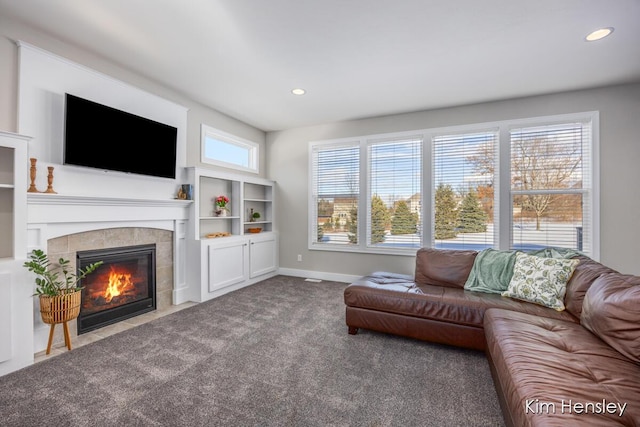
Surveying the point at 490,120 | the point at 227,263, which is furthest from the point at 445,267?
the point at 227,263

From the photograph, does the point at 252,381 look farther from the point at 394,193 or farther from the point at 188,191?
the point at 394,193

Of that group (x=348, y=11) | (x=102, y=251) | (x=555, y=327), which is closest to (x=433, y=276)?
(x=555, y=327)

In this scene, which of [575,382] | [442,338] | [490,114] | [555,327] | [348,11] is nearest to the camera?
[575,382]

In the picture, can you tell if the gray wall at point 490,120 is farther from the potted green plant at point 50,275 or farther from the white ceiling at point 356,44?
the potted green plant at point 50,275

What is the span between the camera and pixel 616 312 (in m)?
1.57

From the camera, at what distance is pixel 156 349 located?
2.43 meters

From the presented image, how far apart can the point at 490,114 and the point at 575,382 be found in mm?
3643

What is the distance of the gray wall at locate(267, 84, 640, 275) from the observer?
131 inches

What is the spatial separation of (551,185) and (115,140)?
5137 mm

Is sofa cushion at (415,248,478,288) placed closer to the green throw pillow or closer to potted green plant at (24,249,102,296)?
the green throw pillow

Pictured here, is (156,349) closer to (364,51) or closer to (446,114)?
(364,51)

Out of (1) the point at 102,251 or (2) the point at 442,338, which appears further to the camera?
(1) the point at 102,251

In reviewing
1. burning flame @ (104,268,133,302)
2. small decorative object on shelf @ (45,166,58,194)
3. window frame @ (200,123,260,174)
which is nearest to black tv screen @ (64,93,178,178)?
small decorative object on shelf @ (45,166,58,194)

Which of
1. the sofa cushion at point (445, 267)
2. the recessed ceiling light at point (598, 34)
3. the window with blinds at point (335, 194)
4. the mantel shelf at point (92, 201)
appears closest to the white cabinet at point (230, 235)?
the mantel shelf at point (92, 201)
